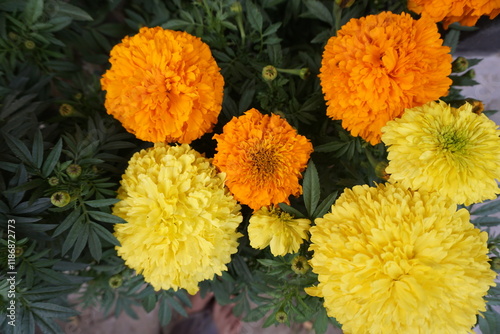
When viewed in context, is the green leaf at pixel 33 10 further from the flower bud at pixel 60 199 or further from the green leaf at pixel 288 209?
the green leaf at pixel 288 209

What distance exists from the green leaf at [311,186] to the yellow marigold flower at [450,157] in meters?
0.14

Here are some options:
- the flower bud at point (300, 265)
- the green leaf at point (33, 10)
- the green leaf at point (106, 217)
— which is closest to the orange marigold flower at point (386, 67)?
the flower bud at point (300, 265)

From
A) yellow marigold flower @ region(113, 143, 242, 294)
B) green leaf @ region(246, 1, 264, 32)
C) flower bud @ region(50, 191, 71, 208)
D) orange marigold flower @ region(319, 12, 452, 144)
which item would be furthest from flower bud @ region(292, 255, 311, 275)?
green leaf @ region(246, 1, 264, 32)

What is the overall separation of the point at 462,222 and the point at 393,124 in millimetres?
207

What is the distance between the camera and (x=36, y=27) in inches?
36.4

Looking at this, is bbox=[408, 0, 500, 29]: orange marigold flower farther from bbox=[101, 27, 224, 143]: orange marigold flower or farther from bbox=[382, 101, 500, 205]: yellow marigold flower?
bbox=[101, 27, 224, 143]: orange marigold flower

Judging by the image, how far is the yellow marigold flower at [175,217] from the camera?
0.72 meters

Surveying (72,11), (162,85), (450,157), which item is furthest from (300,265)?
(72,11)

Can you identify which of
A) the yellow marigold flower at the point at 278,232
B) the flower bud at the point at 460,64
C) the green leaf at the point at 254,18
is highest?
the green leaf at the point at 254,18

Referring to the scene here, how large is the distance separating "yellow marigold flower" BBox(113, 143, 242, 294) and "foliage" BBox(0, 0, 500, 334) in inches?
2.4

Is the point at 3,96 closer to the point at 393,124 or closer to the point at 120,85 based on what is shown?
the point at 120,85

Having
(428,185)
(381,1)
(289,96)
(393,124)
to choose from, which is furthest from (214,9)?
(428,185)

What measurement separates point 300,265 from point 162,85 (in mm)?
439

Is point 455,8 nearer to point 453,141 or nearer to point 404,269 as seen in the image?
point 453,141
